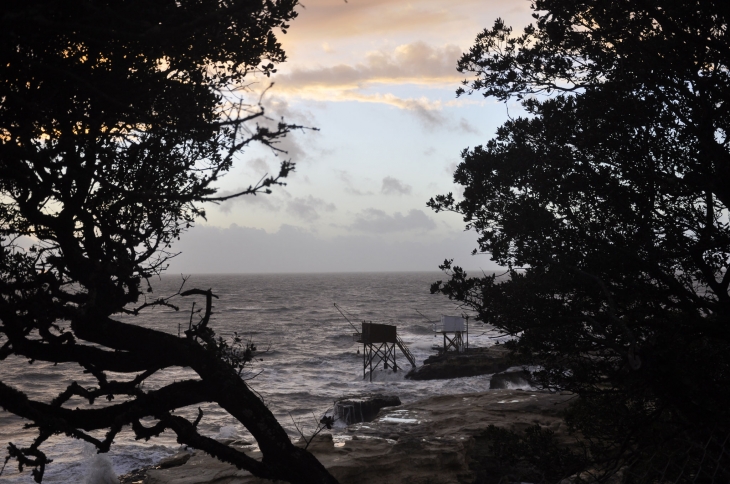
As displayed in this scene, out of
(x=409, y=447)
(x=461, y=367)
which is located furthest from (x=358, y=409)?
(x=409, y=447)

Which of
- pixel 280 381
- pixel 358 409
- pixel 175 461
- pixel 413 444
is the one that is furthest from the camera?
pixel 280 381

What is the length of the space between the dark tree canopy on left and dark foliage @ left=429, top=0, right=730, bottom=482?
152 inches

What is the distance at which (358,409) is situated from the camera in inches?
1097

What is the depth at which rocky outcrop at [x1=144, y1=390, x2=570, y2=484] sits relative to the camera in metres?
11.6

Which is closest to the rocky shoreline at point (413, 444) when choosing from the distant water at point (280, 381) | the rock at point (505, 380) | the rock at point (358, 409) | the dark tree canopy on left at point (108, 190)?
the distant water at point (280, 381)

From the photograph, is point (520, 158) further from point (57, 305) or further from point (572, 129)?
point (57, 305)

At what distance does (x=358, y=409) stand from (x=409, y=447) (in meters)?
15.3

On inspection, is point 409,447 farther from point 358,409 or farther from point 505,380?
point 505,380

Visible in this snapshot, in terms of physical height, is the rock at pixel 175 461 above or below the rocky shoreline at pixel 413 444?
below

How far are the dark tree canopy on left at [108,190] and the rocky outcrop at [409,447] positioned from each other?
5291 millimetres

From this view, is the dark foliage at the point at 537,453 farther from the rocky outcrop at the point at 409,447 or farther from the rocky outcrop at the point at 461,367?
the rocky outcrop at the point at 461,367

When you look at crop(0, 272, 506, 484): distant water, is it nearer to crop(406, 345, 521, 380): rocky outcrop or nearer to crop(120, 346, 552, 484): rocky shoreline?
crop(406, 345, 521, 380): rocky outcrop

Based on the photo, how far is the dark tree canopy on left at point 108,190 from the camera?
15.2 feet

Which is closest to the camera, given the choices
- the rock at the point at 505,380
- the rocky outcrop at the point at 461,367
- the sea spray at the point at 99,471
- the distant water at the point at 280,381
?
the sea spray at the point at 99,471
